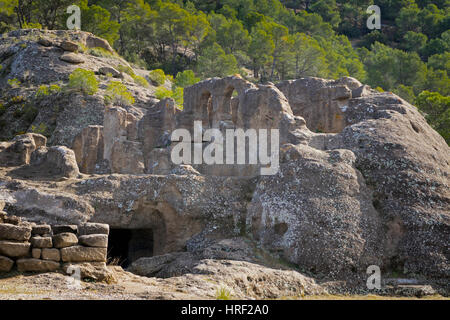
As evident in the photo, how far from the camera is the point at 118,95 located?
3569cm

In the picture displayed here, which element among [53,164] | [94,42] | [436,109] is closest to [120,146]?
[53,164]

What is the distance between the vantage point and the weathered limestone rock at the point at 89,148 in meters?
25.0

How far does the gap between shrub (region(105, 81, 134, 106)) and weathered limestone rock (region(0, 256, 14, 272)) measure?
944 inches

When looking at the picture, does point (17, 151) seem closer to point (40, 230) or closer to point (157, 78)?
point (40, 230)

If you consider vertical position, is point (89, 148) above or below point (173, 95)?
below

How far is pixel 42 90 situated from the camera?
37.7 metres

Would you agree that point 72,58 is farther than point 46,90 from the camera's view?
Yes

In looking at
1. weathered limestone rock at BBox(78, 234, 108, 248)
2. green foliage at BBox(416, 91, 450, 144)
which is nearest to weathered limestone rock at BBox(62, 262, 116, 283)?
weathered limestone rock at BBox(78, 234, 108, 248)

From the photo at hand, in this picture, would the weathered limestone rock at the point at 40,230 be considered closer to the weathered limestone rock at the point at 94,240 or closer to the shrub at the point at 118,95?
the weathered limestone rock at the point at 94,240

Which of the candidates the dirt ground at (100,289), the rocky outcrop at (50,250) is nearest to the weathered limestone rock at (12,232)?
the rocky outcrop at (50,250)

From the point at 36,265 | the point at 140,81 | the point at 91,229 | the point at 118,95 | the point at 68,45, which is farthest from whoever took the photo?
the point at 140,81

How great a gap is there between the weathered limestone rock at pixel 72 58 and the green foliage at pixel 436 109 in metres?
23.1

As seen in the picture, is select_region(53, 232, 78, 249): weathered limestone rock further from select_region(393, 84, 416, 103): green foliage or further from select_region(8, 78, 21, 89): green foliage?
select_region(393, 84, 416, 103): green foliage

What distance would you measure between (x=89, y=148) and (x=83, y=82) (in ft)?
42.2
